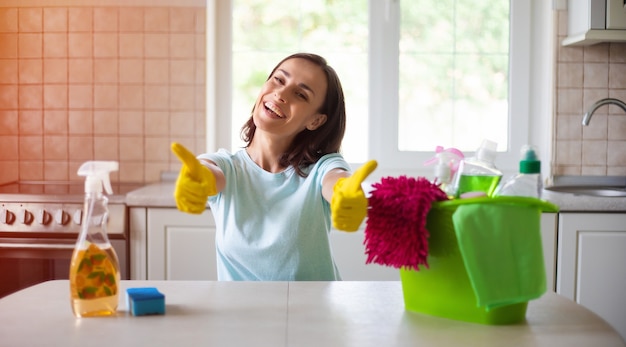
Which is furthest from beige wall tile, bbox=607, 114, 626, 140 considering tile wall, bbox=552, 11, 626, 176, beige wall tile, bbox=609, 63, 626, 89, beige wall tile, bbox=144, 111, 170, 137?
beige wall tile, bbox=144, 111, 170, 137

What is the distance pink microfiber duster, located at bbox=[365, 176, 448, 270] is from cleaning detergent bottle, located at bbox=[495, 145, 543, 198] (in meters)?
0.11

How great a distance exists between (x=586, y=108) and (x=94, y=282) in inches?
89.4

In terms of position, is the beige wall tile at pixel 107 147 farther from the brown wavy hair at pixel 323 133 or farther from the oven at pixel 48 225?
the brown wavy hair at pixel 323 133

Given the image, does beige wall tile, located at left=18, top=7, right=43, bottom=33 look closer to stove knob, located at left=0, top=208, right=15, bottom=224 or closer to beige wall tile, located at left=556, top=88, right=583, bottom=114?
stove knob, located at left=0, top=208, right=15, bottom=224

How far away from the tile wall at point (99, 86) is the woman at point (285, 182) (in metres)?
1.29

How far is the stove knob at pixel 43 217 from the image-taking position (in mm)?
2441

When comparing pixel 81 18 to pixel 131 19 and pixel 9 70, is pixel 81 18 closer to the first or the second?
pixel 131 19

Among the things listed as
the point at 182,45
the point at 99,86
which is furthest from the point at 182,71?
the point at 99,86

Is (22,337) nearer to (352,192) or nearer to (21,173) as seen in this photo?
(352,192)

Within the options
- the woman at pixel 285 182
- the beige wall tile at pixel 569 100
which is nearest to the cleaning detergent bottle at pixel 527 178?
the woman at pixel 285 182

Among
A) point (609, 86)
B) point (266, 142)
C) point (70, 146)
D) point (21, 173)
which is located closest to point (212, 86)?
point (70, 146)

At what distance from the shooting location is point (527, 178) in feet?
3.83

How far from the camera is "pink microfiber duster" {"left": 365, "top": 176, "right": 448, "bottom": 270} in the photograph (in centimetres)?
113

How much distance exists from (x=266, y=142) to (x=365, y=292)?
505mm
